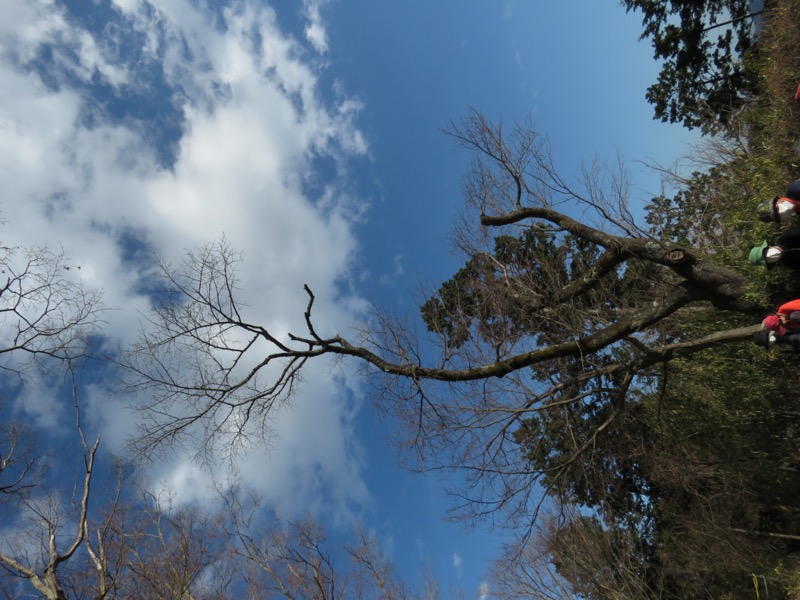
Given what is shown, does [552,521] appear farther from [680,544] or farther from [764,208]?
[764,208]

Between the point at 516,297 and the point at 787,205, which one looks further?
the point at 516,297

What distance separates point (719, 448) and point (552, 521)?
434cm

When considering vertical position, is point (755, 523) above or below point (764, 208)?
below

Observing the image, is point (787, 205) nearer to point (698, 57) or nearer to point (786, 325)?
point (786, 325)

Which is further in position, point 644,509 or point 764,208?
point 644,509

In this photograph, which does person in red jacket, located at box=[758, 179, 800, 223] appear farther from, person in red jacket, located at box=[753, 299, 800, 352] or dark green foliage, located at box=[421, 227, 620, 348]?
dark green foliage, located at box=[421, 227, 620, 348]

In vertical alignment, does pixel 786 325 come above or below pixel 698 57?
below

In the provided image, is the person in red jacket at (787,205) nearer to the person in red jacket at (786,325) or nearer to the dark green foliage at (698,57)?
the person in red jacket at (786,325)

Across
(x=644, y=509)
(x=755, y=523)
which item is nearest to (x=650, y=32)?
(x=755, y=523)

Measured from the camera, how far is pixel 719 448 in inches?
344

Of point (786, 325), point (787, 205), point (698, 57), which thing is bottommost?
point (786, 325)

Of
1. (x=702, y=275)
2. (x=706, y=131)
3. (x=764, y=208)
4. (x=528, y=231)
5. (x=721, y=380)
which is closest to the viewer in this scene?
(x=764, y=208)

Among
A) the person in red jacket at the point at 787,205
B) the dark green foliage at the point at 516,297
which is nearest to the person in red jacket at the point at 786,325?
the person in red jacket at the point at 787,205

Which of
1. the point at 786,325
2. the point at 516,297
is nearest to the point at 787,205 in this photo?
the point at 786,325
